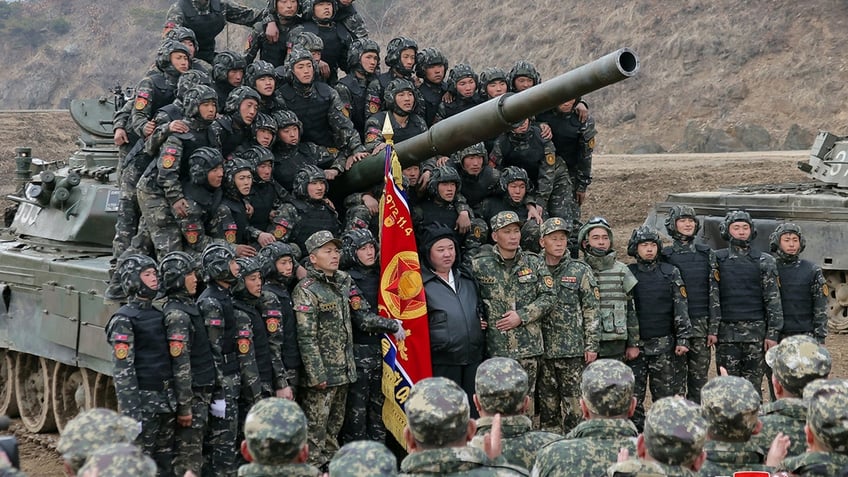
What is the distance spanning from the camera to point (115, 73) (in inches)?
2239

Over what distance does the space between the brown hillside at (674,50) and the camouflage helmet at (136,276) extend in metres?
25.3

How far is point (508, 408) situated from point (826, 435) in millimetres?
1444

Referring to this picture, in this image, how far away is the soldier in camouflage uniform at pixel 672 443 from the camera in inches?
198

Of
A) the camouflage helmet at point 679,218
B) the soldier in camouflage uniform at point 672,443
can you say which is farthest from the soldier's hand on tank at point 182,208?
the soldier in camouflage uniform at point 672,443

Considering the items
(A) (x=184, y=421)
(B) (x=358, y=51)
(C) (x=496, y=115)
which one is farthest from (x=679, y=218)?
(A) (x=184, y=421)

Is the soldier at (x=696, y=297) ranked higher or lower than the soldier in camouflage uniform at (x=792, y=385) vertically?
higher

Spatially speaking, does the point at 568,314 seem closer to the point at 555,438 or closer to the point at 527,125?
the point at 527,125

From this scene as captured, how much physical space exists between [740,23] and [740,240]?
31370 millimetres

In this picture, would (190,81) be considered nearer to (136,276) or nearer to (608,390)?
(136,276)

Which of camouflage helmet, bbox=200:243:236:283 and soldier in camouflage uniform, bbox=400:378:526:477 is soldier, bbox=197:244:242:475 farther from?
soldier in camouflage uniform, bbox=400:378:526:477

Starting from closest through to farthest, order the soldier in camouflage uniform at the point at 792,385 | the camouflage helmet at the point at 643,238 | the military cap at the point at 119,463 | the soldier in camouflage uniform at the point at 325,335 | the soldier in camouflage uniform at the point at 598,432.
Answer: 1. the military cap at the point at 119,463
2. the soldier in camouflage uniform at the point at 598,432
3. the soldier in camouflage uniform at the point at 792,385
4. the soldier in camouflage uniform at the point at 325,335
5. the camouflage helmet at the point at 643,238

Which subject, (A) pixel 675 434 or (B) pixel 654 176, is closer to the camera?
(A) pixel 675 434

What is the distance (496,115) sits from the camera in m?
9.64

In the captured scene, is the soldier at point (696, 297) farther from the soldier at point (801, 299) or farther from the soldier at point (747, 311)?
the soldier at point (801, 299)
